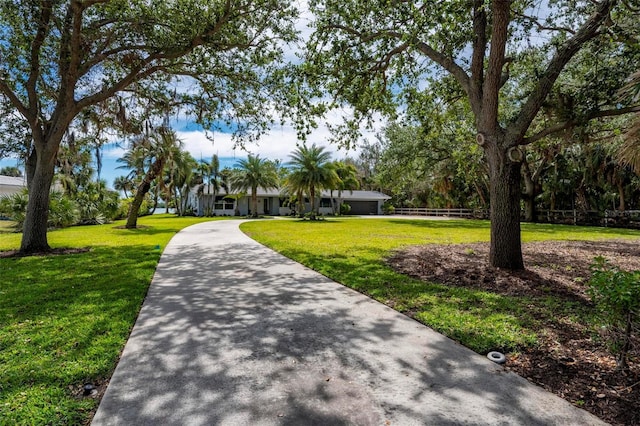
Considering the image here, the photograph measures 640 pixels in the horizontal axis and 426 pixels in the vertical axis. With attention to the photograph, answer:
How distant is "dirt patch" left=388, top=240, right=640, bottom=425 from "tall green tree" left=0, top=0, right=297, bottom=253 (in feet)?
21.0

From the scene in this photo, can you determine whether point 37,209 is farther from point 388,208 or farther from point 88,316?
point 388,208

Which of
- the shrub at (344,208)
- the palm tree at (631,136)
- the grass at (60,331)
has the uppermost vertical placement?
the palm tree at (631,136)

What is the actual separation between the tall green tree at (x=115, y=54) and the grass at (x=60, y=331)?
151 inches

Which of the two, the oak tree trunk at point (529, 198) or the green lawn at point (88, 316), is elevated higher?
the oak tree trunk at point (529, 198)

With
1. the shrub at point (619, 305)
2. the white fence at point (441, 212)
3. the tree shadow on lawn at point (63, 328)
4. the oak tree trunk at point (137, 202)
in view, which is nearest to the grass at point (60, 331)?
the tree shadow on lawn at point (63, 328)

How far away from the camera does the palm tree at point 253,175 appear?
34.3 m

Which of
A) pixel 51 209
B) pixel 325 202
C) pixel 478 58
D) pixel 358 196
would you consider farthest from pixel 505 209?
pixel 358 196

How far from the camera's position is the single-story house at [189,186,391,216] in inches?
1542

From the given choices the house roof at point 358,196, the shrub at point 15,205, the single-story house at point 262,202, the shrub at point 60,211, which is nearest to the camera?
the shrub at point 15,205

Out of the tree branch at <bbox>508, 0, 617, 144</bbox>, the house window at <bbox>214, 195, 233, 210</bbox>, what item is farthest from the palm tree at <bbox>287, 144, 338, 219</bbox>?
the tree branch at <bbox>508, 0, 617, 144</bbox>

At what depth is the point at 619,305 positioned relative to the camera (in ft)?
8.11

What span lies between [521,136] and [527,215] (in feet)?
81.0

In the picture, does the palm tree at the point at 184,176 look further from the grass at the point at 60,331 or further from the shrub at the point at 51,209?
the grass at the point at 60,331

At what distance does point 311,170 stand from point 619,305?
84.2 ft
